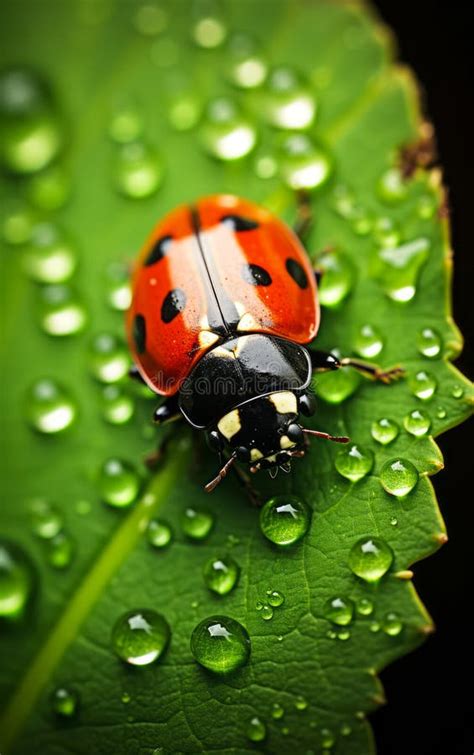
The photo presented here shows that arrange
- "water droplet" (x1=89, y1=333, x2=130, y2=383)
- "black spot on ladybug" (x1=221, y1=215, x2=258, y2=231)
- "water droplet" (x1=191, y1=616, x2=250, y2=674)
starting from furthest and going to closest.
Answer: "water droplet" (x1=89, y1=333, x2=130, y2=383) < "black spot on ladybug" (x1=221, y1=215, x2=258, y2=231) < "water droplet" (x1=191, y1=616, x2=250, y2=674)

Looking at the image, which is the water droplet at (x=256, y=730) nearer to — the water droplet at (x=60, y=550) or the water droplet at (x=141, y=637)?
the water droplet at (x=141, y=637)

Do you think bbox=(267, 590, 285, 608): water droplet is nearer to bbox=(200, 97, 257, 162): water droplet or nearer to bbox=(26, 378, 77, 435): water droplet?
bbox=(26, 378, 77, 435): water droplet

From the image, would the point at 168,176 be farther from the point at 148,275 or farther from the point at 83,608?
the point at 83,608

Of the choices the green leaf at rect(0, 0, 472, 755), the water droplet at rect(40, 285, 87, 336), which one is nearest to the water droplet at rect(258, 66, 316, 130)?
the green leaf at rect(0, 0, 472, 755)

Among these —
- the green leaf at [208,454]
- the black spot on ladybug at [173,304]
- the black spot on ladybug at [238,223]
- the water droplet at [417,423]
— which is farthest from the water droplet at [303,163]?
the water droplet at [417,423]

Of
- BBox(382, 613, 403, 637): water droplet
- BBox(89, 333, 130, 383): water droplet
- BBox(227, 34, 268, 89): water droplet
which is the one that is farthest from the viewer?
BBox(227, 34, 268, 89): water droplet

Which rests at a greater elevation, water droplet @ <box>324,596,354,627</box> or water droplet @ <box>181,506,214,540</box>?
water droplet @ <box>181,506,214,540</box>
